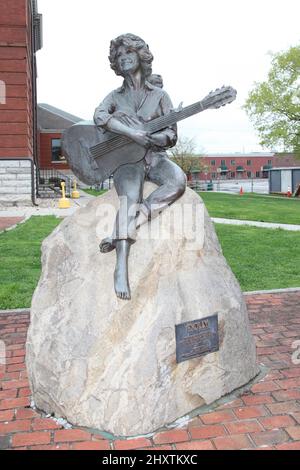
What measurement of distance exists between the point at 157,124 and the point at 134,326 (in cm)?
149

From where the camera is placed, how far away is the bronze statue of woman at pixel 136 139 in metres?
3.51

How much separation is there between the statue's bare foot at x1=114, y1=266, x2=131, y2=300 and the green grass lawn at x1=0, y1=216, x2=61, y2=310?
3.10 m

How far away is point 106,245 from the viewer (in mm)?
3500

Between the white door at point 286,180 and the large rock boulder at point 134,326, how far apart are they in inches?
1191

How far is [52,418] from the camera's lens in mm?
3504

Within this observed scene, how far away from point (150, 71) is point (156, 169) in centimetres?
78

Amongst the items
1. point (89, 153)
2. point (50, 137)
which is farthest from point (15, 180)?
point (50, 137)

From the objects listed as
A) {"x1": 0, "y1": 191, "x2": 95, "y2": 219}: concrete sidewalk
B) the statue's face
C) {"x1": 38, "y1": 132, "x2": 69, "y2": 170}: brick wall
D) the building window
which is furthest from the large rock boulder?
{"x1": 38, "y1": 132, "x2": 69, "y2": 170}: brick wall

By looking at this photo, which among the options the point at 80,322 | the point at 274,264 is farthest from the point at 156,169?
the point at 274,264

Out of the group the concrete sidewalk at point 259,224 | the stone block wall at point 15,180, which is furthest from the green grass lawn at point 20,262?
the stone block wall at point 15,180

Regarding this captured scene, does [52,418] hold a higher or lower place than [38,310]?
lower

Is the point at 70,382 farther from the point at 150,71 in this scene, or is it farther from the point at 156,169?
the point at 150,71

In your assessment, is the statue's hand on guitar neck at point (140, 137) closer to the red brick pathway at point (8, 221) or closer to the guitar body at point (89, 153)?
the guitar body at point (89, 153)
